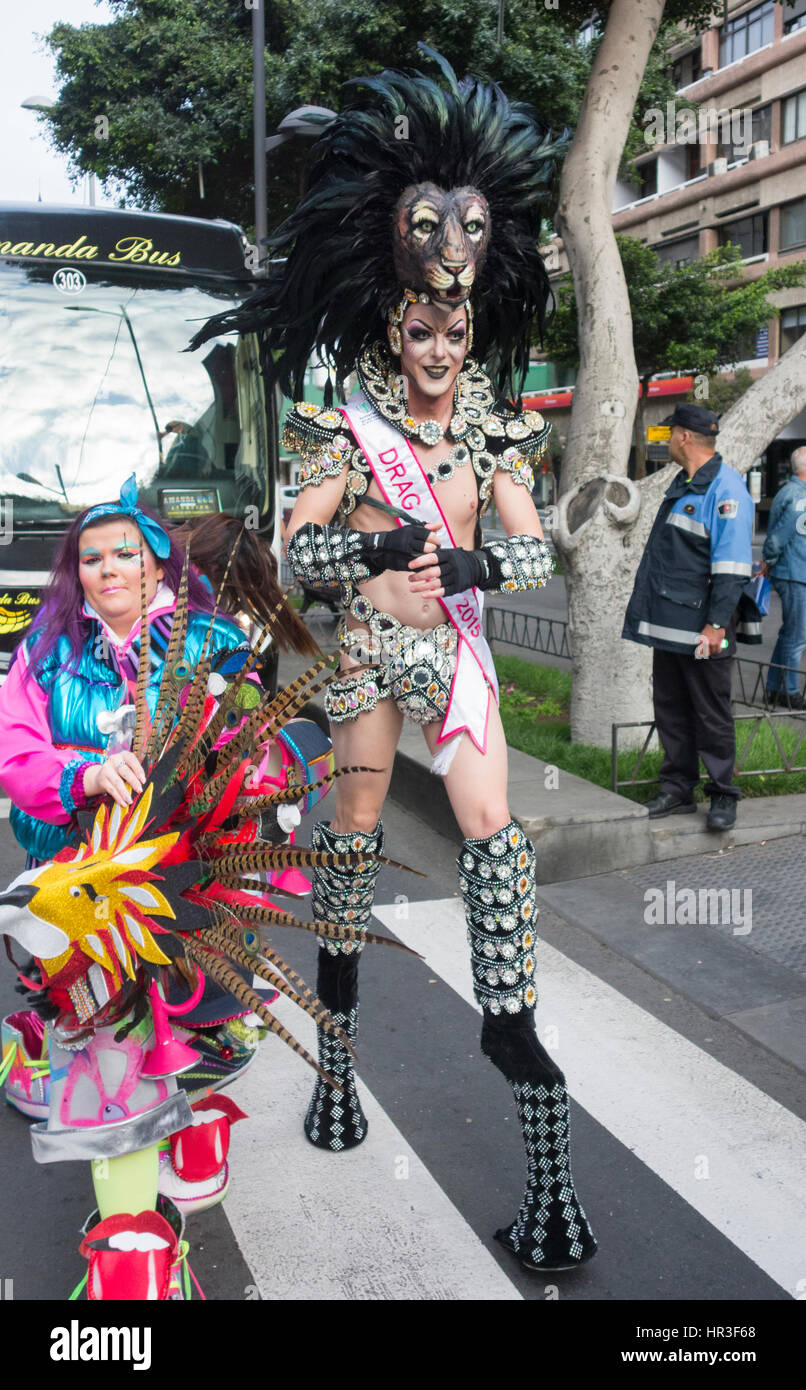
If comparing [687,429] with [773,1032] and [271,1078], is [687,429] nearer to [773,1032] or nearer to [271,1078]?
[773,1032]

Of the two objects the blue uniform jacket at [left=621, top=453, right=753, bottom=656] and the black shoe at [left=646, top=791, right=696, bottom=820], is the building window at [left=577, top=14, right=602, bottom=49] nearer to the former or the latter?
the blue uniform jacket at [left=621, top=453, right=753, bottom=656]

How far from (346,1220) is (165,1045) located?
954 mm

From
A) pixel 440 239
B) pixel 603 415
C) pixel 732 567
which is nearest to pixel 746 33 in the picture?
pixel 603 415

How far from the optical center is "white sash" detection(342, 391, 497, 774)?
2.94 meters

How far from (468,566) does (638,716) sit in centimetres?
416

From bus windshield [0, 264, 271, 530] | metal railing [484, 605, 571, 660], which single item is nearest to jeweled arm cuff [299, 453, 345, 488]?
bus windshield [0, 264, 271, 530]

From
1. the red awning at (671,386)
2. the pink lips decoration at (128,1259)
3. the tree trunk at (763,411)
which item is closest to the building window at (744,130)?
the red awning at (671,386)

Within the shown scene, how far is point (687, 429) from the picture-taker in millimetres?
5734

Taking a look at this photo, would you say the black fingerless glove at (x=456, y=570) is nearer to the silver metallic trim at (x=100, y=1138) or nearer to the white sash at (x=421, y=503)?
the white sash at (x=421, y=503)

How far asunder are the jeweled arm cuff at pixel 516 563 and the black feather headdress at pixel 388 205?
700mm

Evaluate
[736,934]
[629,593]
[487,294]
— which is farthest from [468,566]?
[629,593]

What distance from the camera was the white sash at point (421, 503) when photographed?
9.65 feet
